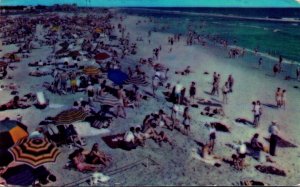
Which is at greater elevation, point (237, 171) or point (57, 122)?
point (57, 122)

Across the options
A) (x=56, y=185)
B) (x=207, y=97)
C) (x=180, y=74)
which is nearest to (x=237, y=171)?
(x=56, y=185)

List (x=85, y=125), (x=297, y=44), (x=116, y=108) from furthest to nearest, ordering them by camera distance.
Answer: (x=297, y=44) → (x=116, y=108) → (x=85, y=125)

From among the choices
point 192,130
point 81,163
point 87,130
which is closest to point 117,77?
point 87,130

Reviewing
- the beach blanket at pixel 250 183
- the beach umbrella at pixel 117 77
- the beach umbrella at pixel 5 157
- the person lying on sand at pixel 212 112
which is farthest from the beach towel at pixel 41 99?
the beach blanket at pixel 250 183

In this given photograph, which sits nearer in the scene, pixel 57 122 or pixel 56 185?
pixel 56 185

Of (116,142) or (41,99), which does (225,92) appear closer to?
(116,142)

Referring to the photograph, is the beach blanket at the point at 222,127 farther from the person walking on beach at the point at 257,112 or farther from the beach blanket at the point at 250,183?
the beach blanket at the point at 250,183

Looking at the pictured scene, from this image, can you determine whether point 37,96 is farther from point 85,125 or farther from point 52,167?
point 52,167
